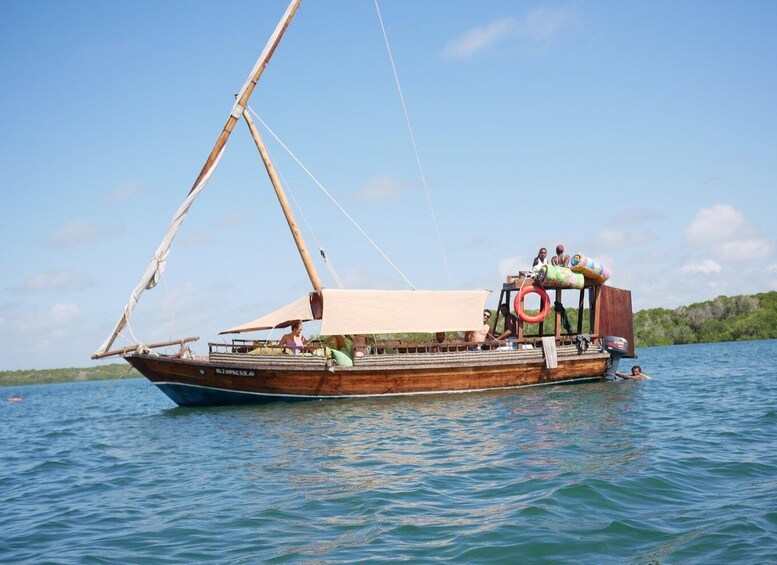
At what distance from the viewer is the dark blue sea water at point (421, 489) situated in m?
6.37

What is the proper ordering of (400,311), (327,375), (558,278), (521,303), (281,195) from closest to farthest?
(327,375), (400,311), (558,278), (521,303), (281,195)

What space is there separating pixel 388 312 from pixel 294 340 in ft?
10.5

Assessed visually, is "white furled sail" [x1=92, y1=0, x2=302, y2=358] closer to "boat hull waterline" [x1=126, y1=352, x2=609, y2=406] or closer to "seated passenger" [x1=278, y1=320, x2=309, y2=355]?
"boat hull waterline" [x1=126, y1=352, x2=609, y2=406]

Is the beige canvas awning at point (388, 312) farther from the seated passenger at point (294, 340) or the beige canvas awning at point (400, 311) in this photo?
the seated passenger at point (294, 340)

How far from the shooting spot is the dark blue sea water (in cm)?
637

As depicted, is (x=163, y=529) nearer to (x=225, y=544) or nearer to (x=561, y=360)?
(x=225, y=544)

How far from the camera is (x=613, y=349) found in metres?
22.6

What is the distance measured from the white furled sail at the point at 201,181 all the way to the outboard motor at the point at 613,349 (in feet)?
49.2

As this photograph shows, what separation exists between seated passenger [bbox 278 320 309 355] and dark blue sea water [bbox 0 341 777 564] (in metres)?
4.58

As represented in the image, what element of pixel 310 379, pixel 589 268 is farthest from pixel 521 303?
pixel 310 379

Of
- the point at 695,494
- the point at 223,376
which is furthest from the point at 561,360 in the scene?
the point at 695,494

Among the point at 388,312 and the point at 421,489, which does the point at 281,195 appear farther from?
the point at 421,489

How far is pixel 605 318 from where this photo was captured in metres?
23.3

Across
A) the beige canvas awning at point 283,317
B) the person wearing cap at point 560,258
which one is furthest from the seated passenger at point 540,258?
the beige canvas awning at point 283,317
